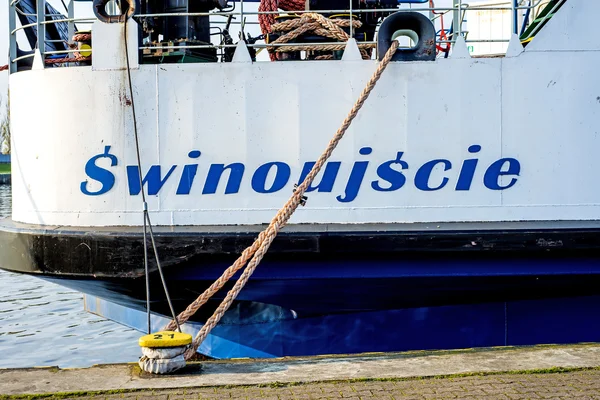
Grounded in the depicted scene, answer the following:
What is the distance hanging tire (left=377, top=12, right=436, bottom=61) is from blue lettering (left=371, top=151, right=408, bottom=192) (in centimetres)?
64

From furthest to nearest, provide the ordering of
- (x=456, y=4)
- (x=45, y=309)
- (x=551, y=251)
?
(x=45, y=309) → (x=456, y=4) → (x=551, y=251)

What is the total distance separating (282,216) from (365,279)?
0.72m

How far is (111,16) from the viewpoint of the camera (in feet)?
18.0

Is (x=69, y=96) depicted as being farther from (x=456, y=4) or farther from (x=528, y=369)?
(x=528, y=369)

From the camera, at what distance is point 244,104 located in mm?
5426

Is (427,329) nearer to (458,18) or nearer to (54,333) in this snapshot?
(458,18)

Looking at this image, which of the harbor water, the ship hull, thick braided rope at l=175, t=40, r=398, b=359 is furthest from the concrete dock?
the harbor water

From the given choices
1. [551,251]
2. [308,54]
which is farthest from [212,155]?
[551,251]

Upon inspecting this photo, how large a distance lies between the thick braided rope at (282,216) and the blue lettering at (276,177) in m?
0.19

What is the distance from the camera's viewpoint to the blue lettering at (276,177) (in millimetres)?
5438

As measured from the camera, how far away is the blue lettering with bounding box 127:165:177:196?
18.0 feet

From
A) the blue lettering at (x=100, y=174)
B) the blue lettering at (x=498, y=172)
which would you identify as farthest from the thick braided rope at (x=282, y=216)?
the blue lettering at (x=100, y=174)

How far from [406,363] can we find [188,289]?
1.66m

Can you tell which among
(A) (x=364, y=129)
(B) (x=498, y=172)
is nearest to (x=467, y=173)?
(B) (x=498, y=172)
